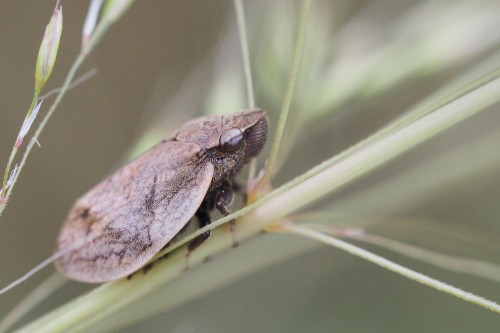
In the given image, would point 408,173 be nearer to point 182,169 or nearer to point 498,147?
point 498,147

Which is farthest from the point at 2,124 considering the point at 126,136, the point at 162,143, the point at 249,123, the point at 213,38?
the point at 249,123

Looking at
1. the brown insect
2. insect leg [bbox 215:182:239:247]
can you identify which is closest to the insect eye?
the brown insect

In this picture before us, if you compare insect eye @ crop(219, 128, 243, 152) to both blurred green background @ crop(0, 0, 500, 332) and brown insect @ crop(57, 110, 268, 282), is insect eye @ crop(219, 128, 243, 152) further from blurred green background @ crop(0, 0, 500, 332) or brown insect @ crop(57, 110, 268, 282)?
blurred green background @ crop(0, 0, 500, 332)

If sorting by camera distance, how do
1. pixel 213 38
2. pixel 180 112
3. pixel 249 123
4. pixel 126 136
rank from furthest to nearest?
1. pixel 213 38
2. pixel 126 136
3. pixel 180 112
4. pixel 249 123

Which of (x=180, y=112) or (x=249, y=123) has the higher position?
(x=180, y=112)

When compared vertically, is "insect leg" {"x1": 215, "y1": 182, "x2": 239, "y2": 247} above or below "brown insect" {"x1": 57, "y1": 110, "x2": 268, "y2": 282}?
below

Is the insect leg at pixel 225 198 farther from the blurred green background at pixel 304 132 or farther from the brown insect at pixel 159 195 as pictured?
the blurred green background at pixel 304 132
